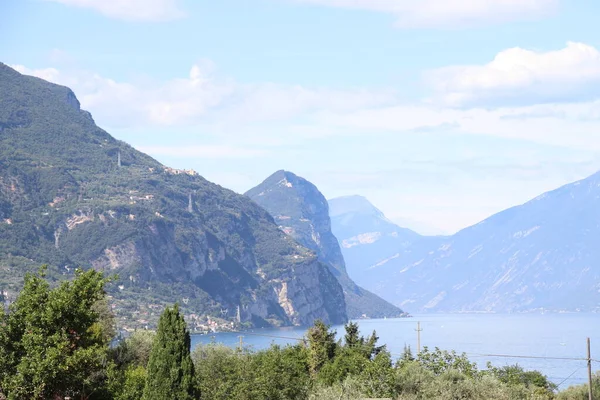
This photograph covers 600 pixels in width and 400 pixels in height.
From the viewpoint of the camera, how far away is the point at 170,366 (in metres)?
42.4

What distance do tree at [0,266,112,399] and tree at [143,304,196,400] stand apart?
6.47m

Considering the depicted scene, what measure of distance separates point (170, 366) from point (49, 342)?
379 inches

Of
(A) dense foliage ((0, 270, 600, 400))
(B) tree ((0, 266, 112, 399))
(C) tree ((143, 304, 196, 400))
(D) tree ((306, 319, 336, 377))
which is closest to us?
(B) tree ((0, 266, 112, 399))

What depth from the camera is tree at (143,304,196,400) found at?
1650 inches

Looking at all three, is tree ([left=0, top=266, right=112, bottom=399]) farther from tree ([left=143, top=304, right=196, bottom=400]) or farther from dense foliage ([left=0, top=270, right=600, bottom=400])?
tree ([left=143, top=304, right=196, bottom=400])

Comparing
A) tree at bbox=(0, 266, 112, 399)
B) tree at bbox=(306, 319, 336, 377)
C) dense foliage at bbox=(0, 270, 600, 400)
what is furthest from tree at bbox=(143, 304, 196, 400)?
tree at bbox=(306, 319, 336, 377)

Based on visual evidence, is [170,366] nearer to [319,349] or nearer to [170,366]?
[170,366]

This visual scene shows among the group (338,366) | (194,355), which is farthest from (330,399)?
(194,355)

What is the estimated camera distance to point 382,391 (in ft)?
165

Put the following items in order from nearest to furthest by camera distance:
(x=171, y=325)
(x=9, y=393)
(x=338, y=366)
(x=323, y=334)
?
(x=9, y=393) < (x=171, y=325) < (x=338, y=366) < (x=323, y=334)

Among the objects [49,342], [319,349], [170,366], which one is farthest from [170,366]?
[319,349]

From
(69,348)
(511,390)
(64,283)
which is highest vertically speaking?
(64,283)

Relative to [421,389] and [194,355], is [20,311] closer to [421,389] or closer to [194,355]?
[421,389]

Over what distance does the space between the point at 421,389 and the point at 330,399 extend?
8.20 metres
